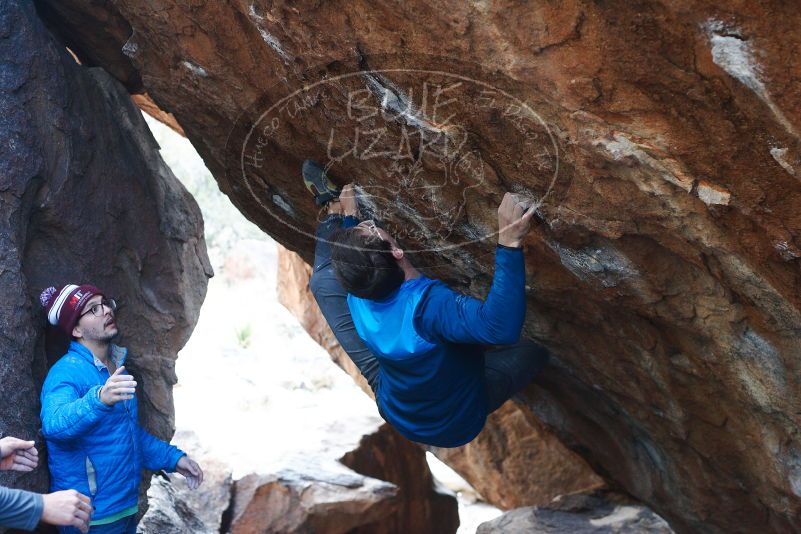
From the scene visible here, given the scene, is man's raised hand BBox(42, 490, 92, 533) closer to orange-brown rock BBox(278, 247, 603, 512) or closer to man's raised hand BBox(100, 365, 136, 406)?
man's raised hand BBox(100, 365, 136, 406)

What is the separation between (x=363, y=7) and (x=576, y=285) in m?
1.54

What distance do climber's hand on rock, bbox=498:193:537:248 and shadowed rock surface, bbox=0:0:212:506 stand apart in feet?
6.77

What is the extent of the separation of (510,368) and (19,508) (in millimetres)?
2193

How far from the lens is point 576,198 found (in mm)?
3207

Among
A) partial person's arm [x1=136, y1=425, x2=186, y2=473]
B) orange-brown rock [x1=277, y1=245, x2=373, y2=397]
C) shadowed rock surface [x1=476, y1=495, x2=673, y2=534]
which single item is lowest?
shadowed rock surface [x1=476, y1=495, x2=673, y2=534]

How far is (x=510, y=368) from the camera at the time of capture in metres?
4.25

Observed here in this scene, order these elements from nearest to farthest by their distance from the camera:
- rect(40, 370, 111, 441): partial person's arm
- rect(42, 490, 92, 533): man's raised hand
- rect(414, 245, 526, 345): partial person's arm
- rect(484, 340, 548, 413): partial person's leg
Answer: rect(414, 245, 526, 345): partial person's arm
rect(42, 490, 92, 533): man's raised hand
rect(40, 370, 111, 441): partial person's arm
rect(484, 340, 548, 413): partial person's leg

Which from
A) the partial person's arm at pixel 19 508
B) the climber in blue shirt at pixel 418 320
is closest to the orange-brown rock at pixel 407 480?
the climber in blue shirt at pixel 418 320

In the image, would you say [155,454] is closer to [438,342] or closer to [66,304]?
→ [66,304]

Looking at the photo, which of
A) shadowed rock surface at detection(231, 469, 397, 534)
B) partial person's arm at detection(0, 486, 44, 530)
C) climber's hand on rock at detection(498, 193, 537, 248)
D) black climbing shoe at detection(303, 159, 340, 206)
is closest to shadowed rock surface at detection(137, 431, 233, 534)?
shadowed rock surface at detection(231, 469, 397, 534)

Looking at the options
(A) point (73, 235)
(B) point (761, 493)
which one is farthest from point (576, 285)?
(A) point (73, 235)

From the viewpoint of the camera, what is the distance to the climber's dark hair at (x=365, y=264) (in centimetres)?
323

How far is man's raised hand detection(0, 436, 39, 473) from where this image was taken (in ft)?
10.6

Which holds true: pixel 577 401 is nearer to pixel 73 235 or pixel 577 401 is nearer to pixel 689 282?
pixel 689 282
